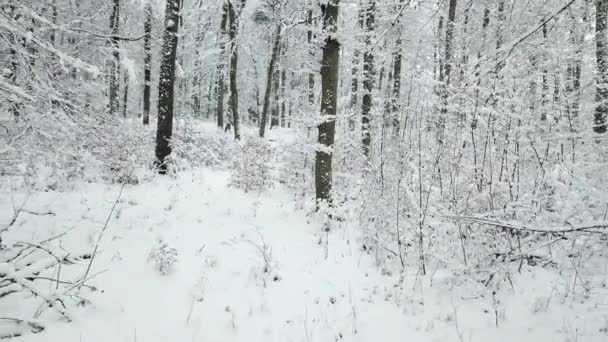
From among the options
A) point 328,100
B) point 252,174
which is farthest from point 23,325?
point 252,174

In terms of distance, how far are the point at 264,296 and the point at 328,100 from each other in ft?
12.7

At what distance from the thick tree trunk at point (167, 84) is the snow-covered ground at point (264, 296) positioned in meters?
4.05

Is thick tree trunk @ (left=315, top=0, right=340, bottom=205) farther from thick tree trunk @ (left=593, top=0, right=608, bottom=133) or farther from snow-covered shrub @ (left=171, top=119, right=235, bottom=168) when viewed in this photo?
snow-covered shrub @ (left=171, top=119, right=235, bottom=168)

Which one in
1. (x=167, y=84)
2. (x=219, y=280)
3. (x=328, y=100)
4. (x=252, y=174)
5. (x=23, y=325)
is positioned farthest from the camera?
(x=167, y=84)

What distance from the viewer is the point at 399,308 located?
3.60 m

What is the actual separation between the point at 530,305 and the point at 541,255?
1.77ft

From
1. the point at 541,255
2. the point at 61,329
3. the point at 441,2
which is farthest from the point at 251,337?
the point at 441,2

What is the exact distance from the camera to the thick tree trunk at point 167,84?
905 centimetres

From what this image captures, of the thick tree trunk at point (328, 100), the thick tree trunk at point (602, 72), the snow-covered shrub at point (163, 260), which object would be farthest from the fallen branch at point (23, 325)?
the thick tree trunk at point (602, 72)

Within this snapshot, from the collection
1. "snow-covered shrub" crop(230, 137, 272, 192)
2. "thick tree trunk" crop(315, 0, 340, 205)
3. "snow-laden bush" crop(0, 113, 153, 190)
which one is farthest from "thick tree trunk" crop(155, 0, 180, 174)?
"thick tree trunk" crop(315, 0, 340, 205)

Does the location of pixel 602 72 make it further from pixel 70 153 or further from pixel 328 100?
pixel 70 153

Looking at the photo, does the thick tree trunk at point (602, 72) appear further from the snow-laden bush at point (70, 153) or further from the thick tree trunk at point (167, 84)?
the thick tree trunk at point (167, 84)

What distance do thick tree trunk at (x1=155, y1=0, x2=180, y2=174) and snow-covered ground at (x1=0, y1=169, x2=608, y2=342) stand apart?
405 cm

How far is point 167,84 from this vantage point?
9352 millimetres
